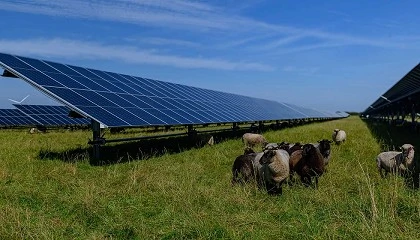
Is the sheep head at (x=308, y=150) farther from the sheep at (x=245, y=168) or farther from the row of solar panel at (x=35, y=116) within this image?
the row of solar panel at (x=35, y=116)

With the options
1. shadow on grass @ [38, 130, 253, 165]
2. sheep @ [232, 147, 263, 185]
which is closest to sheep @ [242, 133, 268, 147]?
shadow on grass @ [38, 130, 253, 165]

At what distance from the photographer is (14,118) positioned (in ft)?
133

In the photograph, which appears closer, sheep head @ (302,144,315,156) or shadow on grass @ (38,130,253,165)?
sheep head @ (302,144,315,156)

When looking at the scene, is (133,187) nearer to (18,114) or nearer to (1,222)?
(1,222)

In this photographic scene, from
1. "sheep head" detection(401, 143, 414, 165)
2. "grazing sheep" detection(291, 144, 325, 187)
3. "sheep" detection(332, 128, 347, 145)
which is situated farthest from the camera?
"sheep" detection(332, 128, 347, 145)

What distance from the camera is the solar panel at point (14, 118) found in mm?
38312

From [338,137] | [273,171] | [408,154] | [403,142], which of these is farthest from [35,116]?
[408,154]

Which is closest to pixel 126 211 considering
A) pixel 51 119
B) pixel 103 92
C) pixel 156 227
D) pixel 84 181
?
pixel 156 227

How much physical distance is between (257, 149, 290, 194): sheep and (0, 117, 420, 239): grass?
246 millimetres

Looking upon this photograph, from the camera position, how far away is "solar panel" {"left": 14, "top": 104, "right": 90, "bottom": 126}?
3614 centimetres

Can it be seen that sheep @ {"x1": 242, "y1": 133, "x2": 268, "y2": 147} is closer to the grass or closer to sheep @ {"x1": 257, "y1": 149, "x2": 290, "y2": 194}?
the grass

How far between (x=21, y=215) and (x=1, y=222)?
0.61 meters

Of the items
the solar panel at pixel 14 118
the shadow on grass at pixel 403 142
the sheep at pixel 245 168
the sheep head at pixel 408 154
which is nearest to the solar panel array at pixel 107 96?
the sheep at pixel 245 168

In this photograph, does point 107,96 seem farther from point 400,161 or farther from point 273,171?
point 400,161
